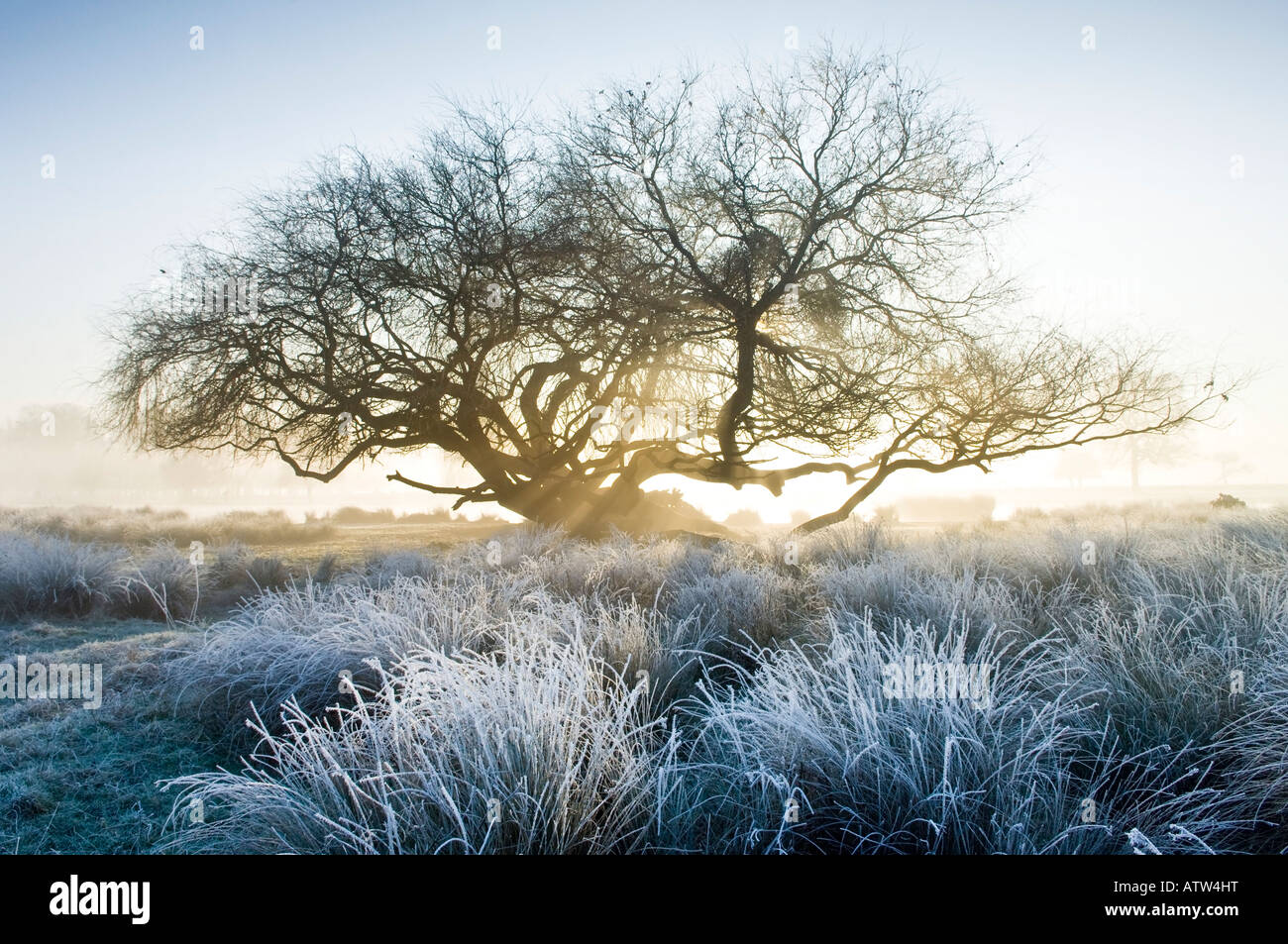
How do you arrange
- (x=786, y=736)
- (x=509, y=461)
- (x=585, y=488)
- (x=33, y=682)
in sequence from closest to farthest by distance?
(x=786, y=736) → (x=33, y=682) → (x=509, y=461) → (x=585, y=488)

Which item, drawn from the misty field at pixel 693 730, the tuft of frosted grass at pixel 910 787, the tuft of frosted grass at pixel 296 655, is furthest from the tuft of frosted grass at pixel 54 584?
the tuft of frosted grass at pixel 910 787

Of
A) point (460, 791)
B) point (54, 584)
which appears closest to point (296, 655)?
point (460, 791)

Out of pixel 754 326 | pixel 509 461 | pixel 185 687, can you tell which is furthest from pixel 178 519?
pixel 185 687

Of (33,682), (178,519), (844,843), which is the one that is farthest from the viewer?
(178,519)

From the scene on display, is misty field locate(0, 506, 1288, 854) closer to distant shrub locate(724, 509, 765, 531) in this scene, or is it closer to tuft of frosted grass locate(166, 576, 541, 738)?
tuft of frosted grass locate(166, 576, 541, 738)

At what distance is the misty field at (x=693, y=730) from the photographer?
257cm

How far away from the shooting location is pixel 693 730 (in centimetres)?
372

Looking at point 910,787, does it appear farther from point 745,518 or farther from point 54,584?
point 745,518

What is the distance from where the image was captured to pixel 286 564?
35.2 feet

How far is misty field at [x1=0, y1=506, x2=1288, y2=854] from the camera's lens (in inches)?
101

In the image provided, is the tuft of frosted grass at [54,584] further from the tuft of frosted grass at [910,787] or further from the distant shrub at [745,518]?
the distant shrub at [745,518]
